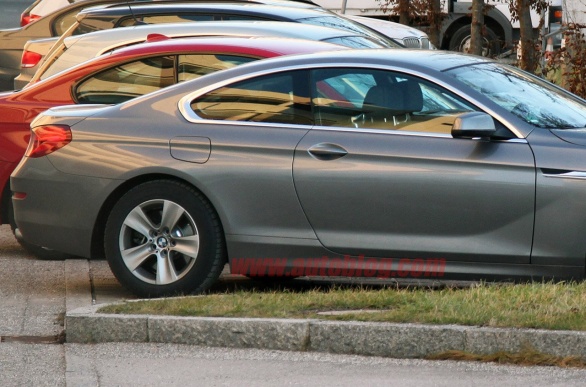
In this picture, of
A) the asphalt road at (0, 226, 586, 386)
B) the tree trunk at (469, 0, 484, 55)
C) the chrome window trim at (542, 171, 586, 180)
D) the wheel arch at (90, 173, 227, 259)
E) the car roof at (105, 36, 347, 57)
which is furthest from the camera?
the tree trunk at (469, 0, 484, 55)

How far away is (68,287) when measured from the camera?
26.5ft

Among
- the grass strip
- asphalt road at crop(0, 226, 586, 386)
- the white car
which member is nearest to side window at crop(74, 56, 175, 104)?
asphalt road at crop(0, 226, 586, 386)

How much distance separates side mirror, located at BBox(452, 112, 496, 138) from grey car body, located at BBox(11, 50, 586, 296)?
11 mm

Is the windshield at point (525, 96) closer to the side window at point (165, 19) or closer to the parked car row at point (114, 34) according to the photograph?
the parked car row at point (114, 34)

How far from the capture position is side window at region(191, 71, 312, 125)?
294 inches

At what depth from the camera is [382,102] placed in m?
7.31

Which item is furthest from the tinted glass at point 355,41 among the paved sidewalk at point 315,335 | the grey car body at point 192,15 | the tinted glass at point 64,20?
the tinted glass at point 64,20

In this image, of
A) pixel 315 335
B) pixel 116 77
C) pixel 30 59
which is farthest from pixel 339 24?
pixel 315 335

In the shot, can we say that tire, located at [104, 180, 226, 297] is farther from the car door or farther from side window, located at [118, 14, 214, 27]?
side window, located at [118, 14, 214, 27]

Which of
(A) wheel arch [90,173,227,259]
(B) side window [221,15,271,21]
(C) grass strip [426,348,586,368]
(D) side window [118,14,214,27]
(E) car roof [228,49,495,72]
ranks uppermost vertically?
(E) car roof [228,49,495,72]

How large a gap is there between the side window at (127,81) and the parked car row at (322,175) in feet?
4.15

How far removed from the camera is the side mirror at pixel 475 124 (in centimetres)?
689

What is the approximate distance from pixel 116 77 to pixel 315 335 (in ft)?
12.3

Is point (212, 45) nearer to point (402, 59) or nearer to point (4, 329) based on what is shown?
point (402, 59)
